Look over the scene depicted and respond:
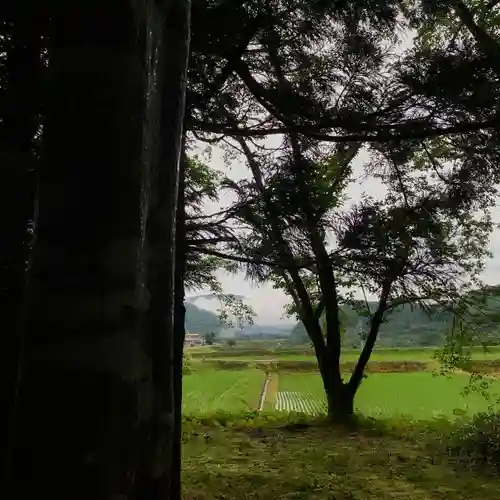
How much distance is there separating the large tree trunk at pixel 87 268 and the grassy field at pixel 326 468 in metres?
2.21

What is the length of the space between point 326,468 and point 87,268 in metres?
3.11

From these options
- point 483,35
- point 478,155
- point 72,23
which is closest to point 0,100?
point 72,23

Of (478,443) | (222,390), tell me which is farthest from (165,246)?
(222,390)

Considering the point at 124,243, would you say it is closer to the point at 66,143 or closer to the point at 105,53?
the point at 66,143

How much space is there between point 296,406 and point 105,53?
6.22 m

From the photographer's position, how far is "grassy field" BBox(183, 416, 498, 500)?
284 centimetres

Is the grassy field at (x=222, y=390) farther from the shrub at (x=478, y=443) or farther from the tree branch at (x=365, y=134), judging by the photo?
the tree branch at (x=365, y=134)

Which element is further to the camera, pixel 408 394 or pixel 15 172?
pixel 408 394

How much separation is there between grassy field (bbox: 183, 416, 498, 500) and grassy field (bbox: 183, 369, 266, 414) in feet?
4.36

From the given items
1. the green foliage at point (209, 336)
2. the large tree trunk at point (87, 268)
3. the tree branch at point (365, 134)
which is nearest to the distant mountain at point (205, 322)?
the green foliage at point (209, 336)

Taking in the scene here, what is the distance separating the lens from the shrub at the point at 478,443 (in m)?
3.54

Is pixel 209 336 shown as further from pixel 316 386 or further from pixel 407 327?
pixel 407 327

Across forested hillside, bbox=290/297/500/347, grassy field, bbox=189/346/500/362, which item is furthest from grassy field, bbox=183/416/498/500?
grassy field, bbox=189/346/500/362

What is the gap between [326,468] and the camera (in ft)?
11.2
